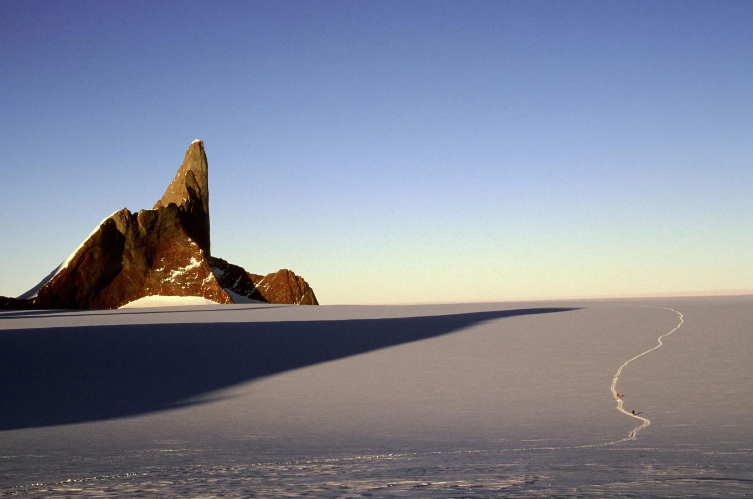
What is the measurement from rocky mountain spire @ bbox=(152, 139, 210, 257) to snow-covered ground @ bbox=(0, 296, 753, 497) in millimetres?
55646

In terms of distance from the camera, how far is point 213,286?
62.7m

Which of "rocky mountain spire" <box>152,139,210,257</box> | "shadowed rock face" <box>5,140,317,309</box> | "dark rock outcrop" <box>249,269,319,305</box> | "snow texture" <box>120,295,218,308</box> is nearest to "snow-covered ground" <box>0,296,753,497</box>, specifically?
"snow texture" <box>120,295,218,308</box>

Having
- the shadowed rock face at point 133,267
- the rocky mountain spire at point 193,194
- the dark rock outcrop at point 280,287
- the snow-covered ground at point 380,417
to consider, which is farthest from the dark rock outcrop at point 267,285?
the snow-covered ground at point 380,417

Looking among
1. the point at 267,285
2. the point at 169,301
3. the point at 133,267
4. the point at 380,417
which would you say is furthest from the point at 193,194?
the point at 380,417

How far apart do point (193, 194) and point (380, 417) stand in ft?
225

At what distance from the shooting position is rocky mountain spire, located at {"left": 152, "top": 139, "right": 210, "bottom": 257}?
73.3m

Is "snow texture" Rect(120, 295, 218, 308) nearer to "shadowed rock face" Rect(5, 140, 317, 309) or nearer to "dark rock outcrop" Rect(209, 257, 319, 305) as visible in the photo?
"shadowed rock face" Rect(5, 140, 317, 309)

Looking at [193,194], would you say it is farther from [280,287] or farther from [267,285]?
[280,287]

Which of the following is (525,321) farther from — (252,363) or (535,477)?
(535,477)

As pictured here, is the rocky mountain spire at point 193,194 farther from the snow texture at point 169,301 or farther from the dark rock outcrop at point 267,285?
the snow texture at point 169,301

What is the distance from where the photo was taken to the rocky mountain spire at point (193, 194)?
73312 millimetres

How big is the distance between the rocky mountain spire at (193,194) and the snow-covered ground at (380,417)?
55646mm

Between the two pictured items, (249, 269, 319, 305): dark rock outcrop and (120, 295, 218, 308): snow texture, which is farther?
(249, 269, 319, 305): dark rock outcrop

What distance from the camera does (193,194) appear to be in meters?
74.6
